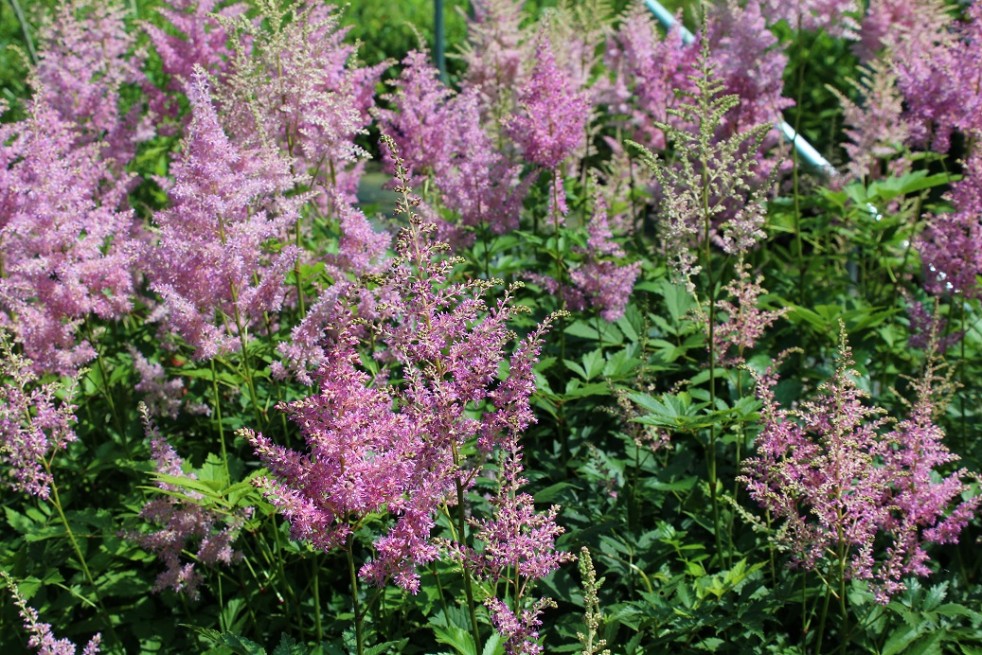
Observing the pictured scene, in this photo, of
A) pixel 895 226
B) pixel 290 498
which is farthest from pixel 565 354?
pixel 290 498

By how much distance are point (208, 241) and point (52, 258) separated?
0.78 m

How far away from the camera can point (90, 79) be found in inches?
198

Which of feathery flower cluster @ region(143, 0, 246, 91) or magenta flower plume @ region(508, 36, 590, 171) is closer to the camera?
magenta flower plume @ region(508, 36, 590, 171)

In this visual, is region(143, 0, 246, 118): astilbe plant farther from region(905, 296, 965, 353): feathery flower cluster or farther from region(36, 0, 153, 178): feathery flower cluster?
region(905, 296, 965, 353): feathery flower cluster

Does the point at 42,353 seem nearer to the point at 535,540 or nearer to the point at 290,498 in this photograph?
the point at 290,498

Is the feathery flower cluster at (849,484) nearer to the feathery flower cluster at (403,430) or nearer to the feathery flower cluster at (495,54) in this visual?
the feathery flower cluster at (403,430)

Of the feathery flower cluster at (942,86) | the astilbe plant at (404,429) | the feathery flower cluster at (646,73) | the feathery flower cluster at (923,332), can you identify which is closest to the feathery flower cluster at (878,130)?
the feathery flower cluster at (942,86)

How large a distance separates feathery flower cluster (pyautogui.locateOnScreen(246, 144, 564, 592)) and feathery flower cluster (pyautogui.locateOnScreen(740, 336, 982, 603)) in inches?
31.8

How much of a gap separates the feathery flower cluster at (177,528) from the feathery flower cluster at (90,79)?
1938 mm

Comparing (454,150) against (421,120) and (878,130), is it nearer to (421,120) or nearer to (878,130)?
(421,120)

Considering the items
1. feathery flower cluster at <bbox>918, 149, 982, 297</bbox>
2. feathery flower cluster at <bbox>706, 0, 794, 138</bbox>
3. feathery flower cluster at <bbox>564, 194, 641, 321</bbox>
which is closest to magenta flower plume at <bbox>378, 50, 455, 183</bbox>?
feathery flower cluster at <bbox>564, 194, 641, 321</bbox>

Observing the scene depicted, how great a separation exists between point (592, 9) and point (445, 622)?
3.75m

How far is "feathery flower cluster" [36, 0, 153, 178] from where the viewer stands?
4.83 metres

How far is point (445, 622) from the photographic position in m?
2.93
